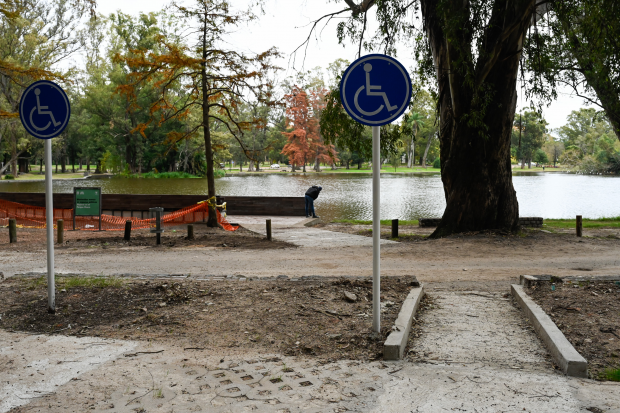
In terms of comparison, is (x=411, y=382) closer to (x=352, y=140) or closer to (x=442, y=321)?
(x=442, y=321)

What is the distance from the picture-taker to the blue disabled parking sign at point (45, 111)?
19.6ft

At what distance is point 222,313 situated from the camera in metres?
5.91

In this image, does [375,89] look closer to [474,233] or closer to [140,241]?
[474,233]

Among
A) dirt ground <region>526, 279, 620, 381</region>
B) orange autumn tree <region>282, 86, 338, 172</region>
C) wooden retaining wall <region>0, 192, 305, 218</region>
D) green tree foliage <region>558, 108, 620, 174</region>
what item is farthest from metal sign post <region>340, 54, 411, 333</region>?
green tree foliage <region>558, 108, 620, 174</region>

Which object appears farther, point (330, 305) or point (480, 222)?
point (480, 222)

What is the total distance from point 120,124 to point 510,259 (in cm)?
5346

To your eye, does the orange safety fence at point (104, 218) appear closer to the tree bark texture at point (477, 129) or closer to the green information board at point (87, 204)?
the green information board at point (87, 204)

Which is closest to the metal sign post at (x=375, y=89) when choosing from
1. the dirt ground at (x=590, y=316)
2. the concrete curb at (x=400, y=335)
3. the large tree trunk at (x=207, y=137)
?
the concrete curb at (x=400, y=335)

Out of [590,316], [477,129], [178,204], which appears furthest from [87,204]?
[590,316]

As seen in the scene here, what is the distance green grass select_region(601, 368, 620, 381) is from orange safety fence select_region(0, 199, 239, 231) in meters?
14.3

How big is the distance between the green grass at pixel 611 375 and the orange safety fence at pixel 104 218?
1427 cm

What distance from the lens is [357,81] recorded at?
4895 millimetres

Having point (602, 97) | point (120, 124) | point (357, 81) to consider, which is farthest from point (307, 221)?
point (120, 124)

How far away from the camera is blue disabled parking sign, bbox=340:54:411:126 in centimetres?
486
